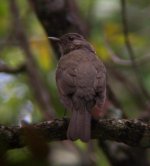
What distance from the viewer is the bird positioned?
3.04m

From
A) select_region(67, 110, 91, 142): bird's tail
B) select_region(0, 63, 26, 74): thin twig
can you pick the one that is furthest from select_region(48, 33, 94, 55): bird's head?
select_region(67, 110, 91, 142): bird's tail

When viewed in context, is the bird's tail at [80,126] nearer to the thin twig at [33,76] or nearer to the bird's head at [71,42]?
the bird's head at [71,42]

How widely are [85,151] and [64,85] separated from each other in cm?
199

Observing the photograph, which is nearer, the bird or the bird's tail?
the bird's tail

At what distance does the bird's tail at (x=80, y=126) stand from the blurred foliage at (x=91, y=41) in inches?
90.4

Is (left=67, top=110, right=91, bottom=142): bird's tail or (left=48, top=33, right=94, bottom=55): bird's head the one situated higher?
(left=48, top=33, right=94, bottom=55): bird's head

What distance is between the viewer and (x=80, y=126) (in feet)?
10.0

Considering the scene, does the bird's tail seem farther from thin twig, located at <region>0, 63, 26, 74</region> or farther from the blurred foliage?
the blurred foliage

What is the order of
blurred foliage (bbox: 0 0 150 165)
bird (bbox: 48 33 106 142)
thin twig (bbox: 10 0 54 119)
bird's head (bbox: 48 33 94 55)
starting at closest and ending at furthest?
bird (bbox: 48 33 106 142) < bird's head (bbox: 48 33 94 55) < thin twig (bbox: 10 0 54 119) < blurred foliage (bbox: 0 0 150 165)

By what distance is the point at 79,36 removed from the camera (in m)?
4.93

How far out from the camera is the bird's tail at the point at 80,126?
2834mm

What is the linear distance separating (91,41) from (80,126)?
3.47m

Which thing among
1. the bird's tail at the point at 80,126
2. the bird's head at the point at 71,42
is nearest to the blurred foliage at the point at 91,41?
the bird's head at the point at 71,42

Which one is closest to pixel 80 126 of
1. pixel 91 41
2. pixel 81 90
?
pixel 81 90
